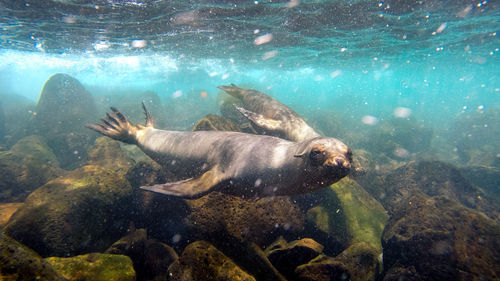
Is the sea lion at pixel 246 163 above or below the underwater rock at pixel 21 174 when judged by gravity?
above

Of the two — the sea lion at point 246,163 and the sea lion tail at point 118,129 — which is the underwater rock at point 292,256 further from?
the sea lion tail at point 118,129

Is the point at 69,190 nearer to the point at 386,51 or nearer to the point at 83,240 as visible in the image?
the point at 83,240

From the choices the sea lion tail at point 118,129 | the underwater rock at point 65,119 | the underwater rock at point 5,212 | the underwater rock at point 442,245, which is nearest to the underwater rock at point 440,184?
the underwater rock at point 442,245

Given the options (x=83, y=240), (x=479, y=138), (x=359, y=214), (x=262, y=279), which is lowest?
(x=479, y=138)

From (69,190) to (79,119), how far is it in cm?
1442

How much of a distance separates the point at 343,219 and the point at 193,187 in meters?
3.10

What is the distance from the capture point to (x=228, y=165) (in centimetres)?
318

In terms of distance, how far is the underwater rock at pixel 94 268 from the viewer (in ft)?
7.10

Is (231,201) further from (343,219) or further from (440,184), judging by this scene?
(440,184)

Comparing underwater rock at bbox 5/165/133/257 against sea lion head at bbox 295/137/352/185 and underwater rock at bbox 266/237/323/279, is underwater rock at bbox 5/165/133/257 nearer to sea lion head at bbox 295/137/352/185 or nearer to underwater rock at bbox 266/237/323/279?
underwater rock at bbox 266/237/323/279

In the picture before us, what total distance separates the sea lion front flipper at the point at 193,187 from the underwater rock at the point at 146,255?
2.94 feet

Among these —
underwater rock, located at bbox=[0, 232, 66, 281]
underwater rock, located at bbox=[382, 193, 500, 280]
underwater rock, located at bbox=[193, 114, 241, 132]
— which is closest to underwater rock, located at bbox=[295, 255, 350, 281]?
underwater rock, located at bbox=[382, 193, 500, 280]

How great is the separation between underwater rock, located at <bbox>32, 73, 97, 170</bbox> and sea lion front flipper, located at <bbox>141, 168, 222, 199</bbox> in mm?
8985

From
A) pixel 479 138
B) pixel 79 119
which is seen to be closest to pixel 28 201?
pixel 79 119
